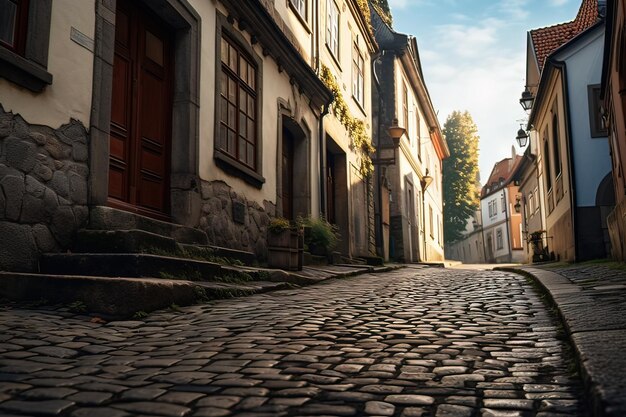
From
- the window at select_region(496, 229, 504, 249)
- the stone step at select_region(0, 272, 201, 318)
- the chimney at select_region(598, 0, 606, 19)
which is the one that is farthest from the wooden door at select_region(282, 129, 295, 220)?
the window at select_region(496, 229, 504, 249)

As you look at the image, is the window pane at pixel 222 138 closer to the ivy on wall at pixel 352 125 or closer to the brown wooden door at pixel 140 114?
the brown wooden door at pixel 140 114

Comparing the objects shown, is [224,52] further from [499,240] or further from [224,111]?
[499,240]

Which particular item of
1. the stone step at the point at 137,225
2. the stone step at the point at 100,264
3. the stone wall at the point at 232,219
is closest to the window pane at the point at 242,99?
the stone wall at the point at 232,219

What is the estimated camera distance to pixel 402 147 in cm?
2208

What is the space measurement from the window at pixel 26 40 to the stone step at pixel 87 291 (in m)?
1.65

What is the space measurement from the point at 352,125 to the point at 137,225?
10470 millimetres

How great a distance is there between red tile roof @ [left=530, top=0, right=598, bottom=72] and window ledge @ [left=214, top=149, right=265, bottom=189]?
11983 mm

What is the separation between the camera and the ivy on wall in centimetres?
1417

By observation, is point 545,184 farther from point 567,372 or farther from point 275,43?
point 567,372

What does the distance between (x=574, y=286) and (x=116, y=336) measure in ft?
14.1

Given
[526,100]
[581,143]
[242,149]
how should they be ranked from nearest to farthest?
1. [242,149]
2. [581,143]
3. [526,100]

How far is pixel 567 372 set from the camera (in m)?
2.89

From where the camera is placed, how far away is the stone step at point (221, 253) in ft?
22.4

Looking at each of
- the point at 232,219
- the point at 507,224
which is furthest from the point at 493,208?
the point at 232,219
